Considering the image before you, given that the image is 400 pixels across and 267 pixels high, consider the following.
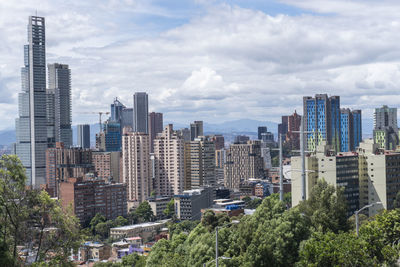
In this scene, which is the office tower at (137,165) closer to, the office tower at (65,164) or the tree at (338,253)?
the office tower at (65,164)

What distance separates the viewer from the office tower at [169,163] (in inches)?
4685

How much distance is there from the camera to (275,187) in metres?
119

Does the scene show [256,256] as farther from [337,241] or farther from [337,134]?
[337,134]

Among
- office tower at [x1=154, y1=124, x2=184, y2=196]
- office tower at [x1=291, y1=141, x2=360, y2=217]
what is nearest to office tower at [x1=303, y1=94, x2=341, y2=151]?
office tower at [x1=154, y1=124, x2=184, y2=196]

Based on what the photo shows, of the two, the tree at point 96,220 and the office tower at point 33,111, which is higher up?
the office tower at point 33,111

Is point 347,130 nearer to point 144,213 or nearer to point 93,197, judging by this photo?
point 144,213

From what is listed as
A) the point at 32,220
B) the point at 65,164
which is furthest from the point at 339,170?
the point at 65,164

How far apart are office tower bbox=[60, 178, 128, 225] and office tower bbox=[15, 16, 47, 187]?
62.2m

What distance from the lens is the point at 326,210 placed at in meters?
32.0

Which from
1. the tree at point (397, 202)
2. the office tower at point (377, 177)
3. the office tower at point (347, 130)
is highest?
the office tower at point (347, 130)

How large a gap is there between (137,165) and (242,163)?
3676 centimetres

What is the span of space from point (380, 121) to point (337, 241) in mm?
164315

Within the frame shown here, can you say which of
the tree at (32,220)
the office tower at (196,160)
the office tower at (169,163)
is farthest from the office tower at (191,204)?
the tree at (32,220)

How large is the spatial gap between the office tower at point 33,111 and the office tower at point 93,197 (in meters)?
62.2
